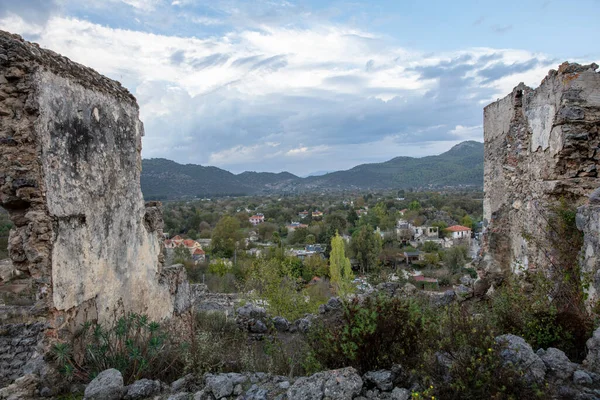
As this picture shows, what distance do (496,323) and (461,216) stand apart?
2045 inches

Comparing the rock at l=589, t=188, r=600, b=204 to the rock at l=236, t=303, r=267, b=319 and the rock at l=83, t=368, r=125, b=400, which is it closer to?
the rock at l=83, t=368, r=125, b=400

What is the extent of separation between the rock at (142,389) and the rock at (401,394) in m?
2.04

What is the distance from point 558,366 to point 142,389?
3427 mm

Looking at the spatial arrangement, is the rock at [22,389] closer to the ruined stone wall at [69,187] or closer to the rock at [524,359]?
the ruined stone wall at [69,187]

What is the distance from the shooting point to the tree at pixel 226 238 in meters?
37.5

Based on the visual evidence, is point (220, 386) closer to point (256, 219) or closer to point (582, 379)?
point (582, 379)

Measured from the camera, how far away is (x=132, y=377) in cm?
400

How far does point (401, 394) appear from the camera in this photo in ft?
10.7

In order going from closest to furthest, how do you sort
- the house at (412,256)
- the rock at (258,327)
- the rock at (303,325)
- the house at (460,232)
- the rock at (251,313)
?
the rock at (303,325), the rock at (258,327), the rock at (251,313), the house at (412,256), the house at (460,232)

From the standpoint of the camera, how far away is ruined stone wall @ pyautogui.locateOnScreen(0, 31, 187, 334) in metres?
4.10

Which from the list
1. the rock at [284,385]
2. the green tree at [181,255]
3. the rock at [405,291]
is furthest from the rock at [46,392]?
the green tree at [181,255]

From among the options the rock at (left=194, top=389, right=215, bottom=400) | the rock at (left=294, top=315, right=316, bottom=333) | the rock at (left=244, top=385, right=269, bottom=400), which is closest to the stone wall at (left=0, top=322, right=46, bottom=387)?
A: the rock at (left=294, top=315, right=316, bottom=333)

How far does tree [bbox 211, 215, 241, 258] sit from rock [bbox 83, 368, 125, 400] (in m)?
33.2

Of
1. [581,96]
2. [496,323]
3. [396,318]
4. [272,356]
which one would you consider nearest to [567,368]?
[496,323]
